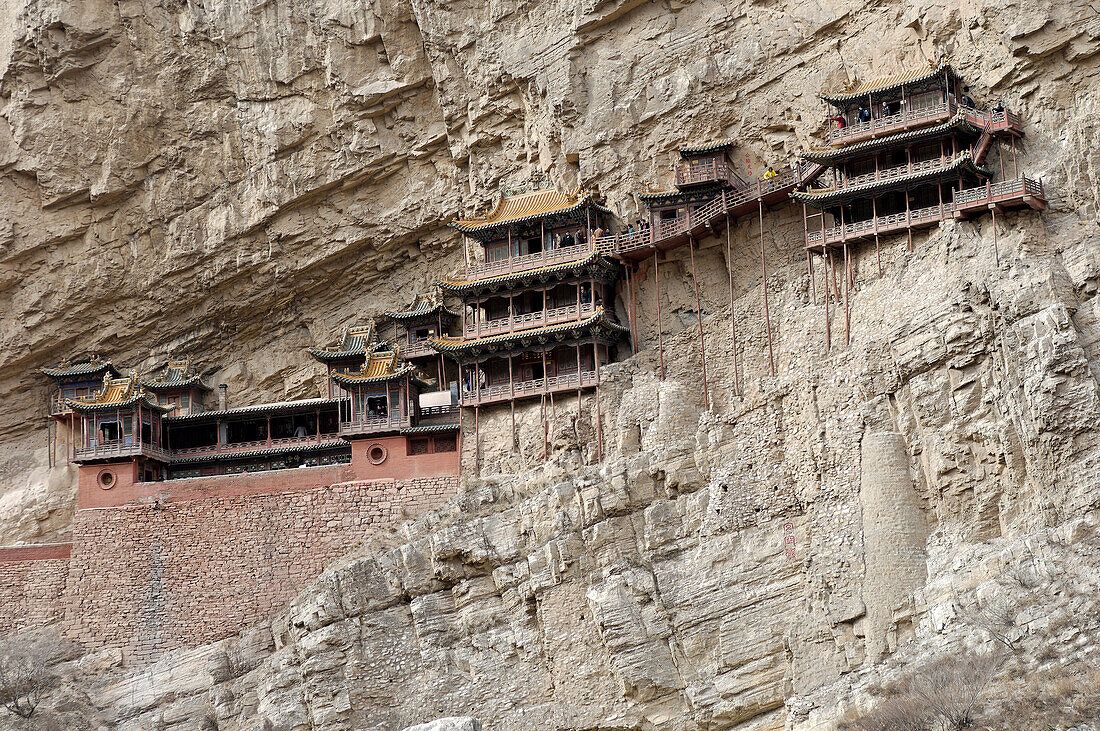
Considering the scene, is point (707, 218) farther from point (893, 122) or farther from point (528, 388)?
point (528, 388)

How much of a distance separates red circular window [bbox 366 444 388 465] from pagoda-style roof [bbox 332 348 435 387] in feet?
7.26

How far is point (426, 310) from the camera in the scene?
50.5 meters

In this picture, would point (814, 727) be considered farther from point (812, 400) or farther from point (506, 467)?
point (506, 467)

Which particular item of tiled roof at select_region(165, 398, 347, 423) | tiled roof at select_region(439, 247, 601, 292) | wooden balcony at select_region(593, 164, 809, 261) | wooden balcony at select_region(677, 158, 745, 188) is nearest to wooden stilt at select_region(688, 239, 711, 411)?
wooden balcony at select_region(593, 164, 809, 261)

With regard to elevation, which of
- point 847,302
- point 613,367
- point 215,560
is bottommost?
point 215,560

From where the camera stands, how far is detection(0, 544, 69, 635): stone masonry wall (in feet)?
152

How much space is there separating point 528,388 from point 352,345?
859cm

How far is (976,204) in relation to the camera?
127 feet

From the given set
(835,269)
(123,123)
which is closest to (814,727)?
(835,269)

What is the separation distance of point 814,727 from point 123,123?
3110cm

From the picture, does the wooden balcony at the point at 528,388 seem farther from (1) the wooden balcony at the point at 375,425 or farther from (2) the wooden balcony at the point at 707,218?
(2) the wooden balcony at the point at 707,218

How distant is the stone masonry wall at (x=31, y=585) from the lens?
46.2m

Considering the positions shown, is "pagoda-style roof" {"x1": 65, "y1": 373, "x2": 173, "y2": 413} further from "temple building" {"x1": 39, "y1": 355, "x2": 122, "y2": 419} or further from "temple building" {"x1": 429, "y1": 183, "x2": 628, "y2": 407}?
"temple building" {"x1": 429, "y1": 183, "x2": 628, "y2": 407}

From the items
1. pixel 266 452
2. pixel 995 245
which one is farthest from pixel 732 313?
pixel 266 452
